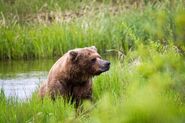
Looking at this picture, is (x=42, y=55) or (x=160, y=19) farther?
(x=42, y=55)

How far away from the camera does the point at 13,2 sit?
29.3m

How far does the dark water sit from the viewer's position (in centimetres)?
1310

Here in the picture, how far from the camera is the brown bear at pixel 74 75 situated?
8.63 metres

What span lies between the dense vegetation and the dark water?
2.59ft

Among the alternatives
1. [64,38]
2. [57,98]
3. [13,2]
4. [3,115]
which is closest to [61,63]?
[57,98]

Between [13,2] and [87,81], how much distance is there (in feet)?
68.4

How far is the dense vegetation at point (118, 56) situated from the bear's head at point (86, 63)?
1.26 ft

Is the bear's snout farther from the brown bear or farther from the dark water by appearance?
the dark water

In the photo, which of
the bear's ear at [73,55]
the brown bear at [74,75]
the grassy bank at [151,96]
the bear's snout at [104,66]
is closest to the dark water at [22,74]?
the brown bear at [74,75]

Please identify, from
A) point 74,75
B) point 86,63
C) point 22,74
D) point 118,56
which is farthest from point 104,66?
point 22,74

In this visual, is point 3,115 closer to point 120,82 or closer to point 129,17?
point 120,82

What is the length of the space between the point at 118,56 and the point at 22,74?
449 centimetres

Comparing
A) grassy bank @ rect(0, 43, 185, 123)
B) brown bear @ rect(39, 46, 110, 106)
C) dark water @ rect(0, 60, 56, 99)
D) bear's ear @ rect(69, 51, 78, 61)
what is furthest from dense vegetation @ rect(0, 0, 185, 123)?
dark water @ rect(0, 60, 56, 99)

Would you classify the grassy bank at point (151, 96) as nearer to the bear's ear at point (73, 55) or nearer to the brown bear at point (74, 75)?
the brown bear at point (74, 75)
